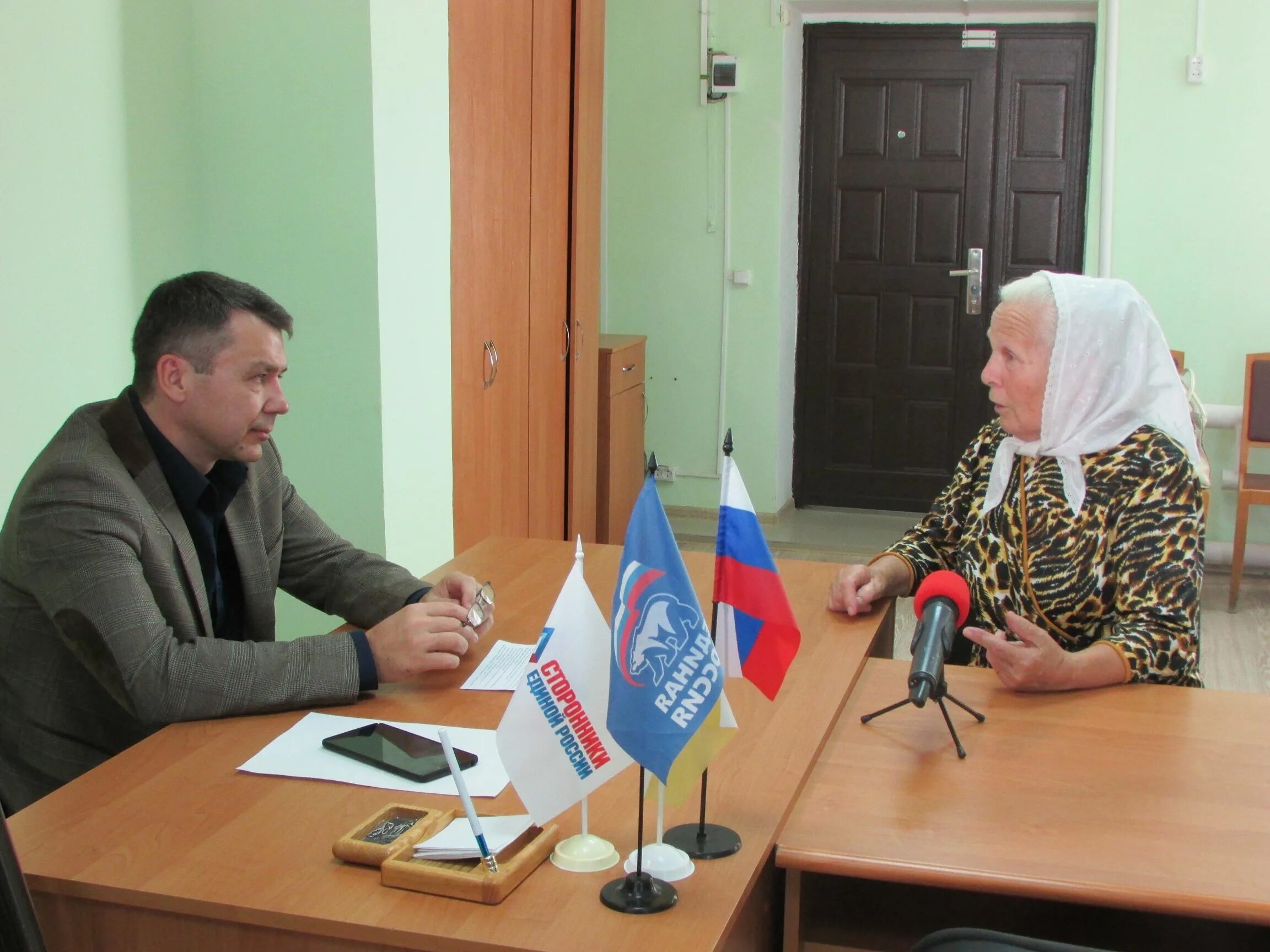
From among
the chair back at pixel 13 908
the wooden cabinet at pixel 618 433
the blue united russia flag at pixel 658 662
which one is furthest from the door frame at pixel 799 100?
the chair back at pixel 13 908

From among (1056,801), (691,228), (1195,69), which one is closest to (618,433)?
(691,228)

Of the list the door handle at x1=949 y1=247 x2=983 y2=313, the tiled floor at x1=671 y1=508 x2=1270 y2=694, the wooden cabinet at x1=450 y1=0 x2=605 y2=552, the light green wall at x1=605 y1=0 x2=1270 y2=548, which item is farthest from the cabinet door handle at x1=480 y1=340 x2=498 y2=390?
the door handle at x1=949 y1=247 x2=983 y2=313

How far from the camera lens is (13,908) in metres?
1.12

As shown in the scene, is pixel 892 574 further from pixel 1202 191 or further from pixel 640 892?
pixel 1202 191

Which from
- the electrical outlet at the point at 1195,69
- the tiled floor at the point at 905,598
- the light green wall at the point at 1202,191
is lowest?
the tiled floor at the point at 905,598

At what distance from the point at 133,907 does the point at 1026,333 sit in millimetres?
1648

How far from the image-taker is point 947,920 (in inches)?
66.6

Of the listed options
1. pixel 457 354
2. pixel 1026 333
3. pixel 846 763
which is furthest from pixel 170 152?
pixel 846 763

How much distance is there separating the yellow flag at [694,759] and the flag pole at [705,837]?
0.02 m

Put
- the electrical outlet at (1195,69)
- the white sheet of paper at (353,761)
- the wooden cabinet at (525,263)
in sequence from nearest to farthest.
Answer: the white sheet of paper at (353,761), the wooden cabinet at (525,263), the electrical outlet at (1195,69)

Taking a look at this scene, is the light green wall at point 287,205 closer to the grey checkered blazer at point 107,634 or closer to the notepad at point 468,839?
the grey checkered blazer at point 107,634

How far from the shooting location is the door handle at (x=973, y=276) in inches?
241

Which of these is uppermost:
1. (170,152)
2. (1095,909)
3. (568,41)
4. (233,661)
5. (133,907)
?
(568,41)

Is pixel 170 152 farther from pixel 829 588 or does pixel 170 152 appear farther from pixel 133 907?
pixel 133 907
